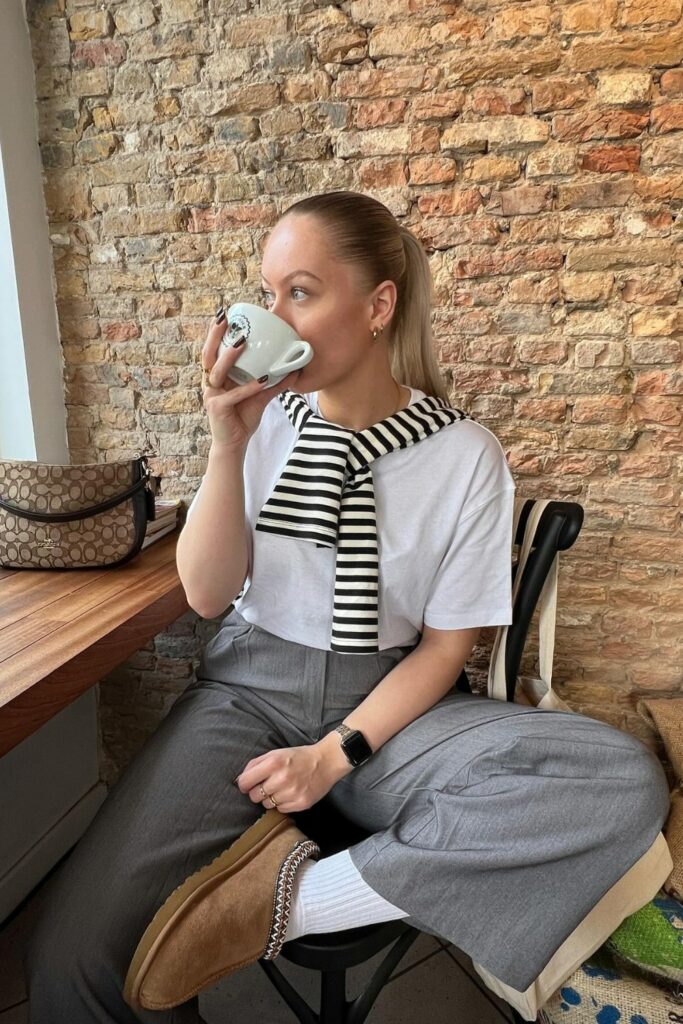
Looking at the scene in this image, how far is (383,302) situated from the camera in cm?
122

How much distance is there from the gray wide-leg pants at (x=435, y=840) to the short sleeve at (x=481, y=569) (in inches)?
6.9

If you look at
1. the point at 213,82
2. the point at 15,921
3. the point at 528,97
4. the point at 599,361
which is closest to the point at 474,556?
the point at 599,361

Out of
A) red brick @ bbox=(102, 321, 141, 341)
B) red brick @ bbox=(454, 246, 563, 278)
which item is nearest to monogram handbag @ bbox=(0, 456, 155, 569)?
red brick @ bbox=(102, 321, 141, 341)

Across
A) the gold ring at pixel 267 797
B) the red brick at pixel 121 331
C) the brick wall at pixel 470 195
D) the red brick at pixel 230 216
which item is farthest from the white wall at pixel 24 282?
the gold ring at pixel 267 797

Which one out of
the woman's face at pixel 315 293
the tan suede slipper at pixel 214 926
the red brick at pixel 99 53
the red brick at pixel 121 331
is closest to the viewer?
the tan suede slipper at pixel 214 926

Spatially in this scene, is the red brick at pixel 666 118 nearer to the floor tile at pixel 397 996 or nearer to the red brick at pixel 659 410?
the red brick at pixel 659 410

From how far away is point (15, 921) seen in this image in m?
1.72

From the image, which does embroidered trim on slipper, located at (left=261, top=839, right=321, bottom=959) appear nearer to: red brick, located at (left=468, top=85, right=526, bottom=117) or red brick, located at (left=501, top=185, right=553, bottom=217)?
red brick, located at (left=501, top=185, right=553, bottom=217)

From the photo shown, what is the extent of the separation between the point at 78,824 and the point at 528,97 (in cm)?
222

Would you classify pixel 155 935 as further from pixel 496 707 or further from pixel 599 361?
pixel 599 361

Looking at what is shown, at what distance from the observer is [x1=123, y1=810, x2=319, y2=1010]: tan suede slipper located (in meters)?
0.90

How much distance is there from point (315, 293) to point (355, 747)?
0.75 metres

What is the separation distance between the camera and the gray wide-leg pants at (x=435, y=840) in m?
0.94

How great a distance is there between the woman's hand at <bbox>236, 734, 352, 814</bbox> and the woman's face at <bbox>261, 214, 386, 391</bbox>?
0.61 m
